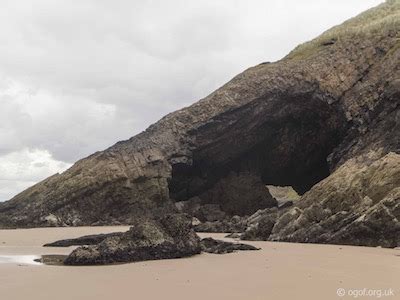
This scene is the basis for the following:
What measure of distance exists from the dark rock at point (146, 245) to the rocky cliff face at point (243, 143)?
2193 centimetres

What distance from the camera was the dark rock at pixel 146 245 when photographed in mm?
13430

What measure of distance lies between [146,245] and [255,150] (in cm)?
2800

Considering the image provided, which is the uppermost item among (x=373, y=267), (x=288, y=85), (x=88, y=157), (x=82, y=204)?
(x=288, y=85)

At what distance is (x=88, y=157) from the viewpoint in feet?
135

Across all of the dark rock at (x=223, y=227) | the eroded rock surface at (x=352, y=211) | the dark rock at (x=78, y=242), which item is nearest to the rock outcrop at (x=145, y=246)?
the dark rock at (x=78, y=242)

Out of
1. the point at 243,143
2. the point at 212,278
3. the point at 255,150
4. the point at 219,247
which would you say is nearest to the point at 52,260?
the point at 219,247

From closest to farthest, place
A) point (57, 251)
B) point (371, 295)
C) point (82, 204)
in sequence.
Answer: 1. point (371, 295)
2. point (57, 251)
3. point (82, 204)

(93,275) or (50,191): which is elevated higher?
(50,191)

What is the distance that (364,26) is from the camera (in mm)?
A: 41656

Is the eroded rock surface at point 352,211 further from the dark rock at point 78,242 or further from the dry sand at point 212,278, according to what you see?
the dark rock at point 78,242

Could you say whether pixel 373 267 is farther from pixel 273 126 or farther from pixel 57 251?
pixel 273 126

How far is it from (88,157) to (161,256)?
27.9m

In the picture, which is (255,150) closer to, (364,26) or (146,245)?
(364,26)

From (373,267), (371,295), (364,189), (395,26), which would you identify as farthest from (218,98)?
(371,295)
